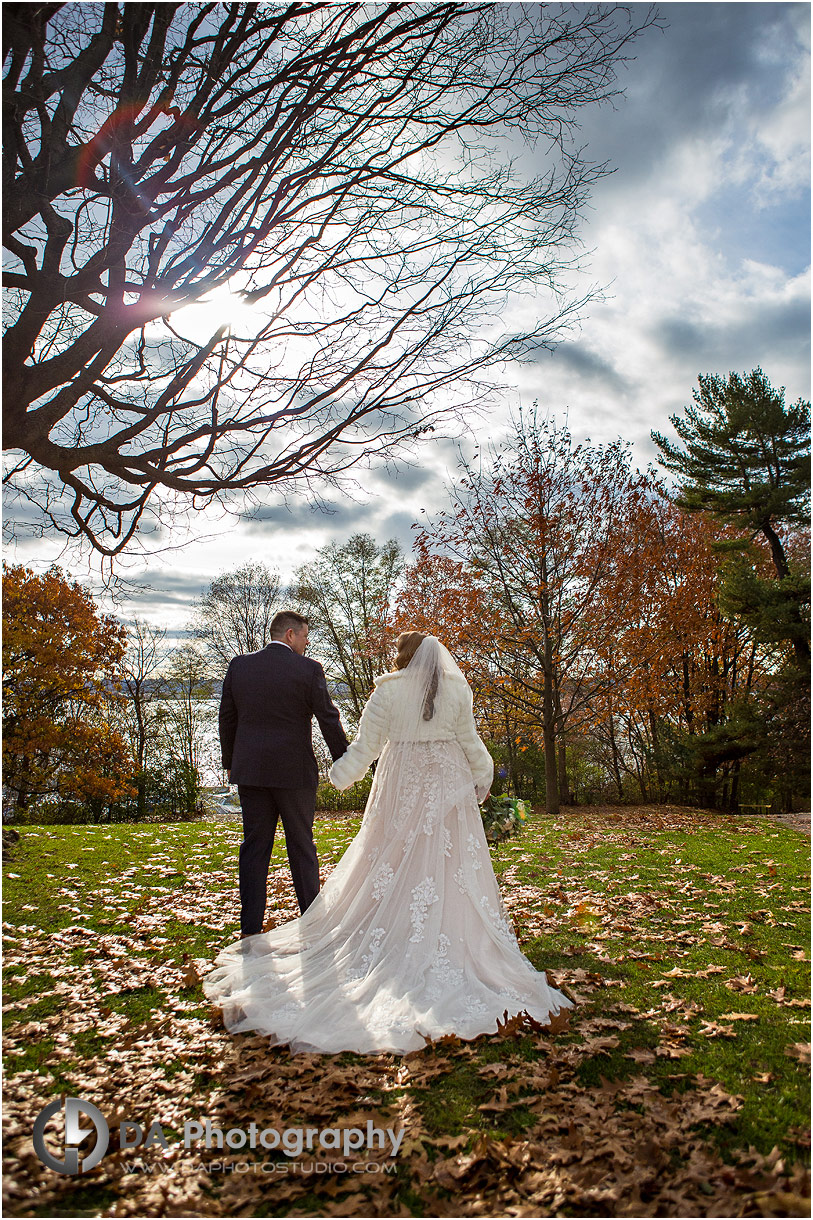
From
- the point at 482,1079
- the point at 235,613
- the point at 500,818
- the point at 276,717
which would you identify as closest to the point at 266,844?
the point at 276,717

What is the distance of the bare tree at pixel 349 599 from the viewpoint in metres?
24.6

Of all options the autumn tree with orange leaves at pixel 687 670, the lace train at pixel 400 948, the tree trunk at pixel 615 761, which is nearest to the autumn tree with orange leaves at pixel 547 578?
the autumn tree with orange leaves at pixel 687 670

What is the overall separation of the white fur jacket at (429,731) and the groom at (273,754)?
222 millimetres

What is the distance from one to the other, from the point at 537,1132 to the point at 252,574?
2632 centimetres

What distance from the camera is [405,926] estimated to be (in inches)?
158

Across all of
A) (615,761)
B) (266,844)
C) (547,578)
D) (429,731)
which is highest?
(547,578)

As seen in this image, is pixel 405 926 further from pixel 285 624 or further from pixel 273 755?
pixel 285 624

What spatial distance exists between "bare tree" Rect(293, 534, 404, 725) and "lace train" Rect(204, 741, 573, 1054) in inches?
766

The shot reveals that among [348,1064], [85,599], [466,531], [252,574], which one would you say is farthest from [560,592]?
[252,574]

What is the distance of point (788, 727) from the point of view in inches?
550

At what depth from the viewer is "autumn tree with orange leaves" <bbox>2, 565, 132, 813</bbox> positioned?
11547 millimetres

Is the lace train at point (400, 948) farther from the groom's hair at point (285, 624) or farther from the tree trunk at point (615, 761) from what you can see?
the tree trunk at point (615, 761)

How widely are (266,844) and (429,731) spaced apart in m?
1.48

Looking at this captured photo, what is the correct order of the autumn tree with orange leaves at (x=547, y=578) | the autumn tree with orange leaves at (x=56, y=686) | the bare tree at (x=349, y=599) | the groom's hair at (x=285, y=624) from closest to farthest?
the groom's hair at (x=285, y=624) → the autumn tree with orange leaves at (x=56, y=686) → the autumn tree with orange leaves at (x=547, y=578) → the bare tree at (x=349, y=599)
